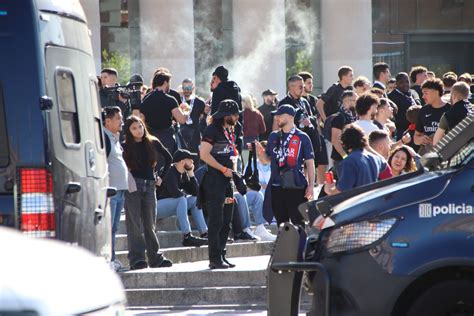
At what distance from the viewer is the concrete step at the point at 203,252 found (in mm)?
17422

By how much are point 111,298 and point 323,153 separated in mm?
13086

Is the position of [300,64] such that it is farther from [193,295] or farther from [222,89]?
[193,295]

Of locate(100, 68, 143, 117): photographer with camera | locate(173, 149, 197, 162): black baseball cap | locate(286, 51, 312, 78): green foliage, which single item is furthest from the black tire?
locate(286, 51, 312, 78): green foliage

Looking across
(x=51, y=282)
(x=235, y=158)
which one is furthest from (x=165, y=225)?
(x=51, y=282)

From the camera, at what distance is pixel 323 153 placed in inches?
787

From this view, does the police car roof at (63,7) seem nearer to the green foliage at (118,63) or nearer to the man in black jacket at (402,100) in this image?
the man in black jacket at (402,100)

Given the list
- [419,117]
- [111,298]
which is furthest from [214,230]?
[111,298]

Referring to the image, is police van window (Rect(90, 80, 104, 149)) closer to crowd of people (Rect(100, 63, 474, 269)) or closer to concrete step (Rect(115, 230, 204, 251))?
crowd of people (Rect(100, 63, 474, 269))

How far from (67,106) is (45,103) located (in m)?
0.68

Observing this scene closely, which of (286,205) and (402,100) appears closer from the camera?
(286,205)

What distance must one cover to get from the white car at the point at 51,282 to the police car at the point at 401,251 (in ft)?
8.63

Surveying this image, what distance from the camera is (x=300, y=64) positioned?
125ft

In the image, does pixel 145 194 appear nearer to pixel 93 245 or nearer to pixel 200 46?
pixel 93 245

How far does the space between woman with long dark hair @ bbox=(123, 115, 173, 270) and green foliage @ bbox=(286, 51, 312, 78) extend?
21.7m
